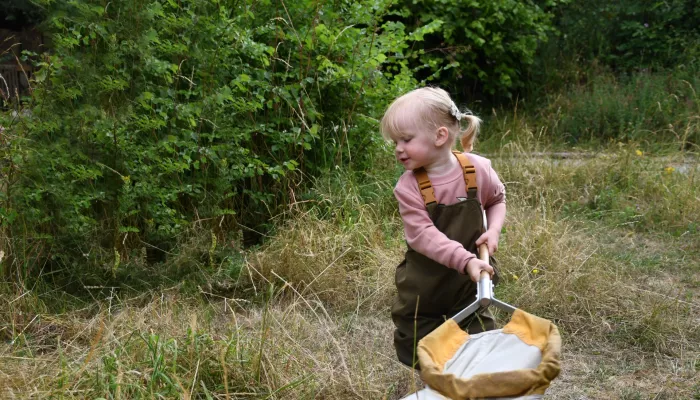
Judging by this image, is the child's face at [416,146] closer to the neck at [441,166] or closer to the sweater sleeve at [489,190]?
the neck at [441,166]

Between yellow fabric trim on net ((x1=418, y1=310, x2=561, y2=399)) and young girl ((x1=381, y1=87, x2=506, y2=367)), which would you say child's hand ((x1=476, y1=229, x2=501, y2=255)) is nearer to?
young girl ((x1=381, y1=87, x2=506, y2=367))

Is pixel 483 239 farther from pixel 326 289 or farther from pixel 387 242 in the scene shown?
pixel 387 242

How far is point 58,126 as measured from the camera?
3.95 m

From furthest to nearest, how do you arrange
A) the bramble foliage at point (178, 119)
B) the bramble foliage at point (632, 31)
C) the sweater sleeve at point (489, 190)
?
the bramble foliage at point (632, 31)
the bramble foliage at point (178, 119)
the sweater sleeve at point (489, 190)

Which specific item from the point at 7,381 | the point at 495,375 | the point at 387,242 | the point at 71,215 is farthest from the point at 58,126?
Answer: the point at 495,375

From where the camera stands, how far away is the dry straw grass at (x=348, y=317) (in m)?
2.97

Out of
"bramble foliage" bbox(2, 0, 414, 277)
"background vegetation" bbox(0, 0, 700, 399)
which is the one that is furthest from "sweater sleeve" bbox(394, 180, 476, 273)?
"bramble foliage" bbox(2, 0, 414, 277)

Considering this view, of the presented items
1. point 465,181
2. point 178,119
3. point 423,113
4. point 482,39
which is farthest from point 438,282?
point 482,39

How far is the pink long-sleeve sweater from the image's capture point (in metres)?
2.68

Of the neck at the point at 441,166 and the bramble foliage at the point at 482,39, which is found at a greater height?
the neck at the point at 441,166

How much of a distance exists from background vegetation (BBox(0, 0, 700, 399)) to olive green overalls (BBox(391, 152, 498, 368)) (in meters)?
0.31

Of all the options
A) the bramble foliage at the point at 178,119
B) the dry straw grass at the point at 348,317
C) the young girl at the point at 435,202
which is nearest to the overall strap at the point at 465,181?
the young girl at the point at 435,202

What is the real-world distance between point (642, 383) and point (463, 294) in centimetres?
108

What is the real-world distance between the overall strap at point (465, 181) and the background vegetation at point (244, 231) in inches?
30.0
